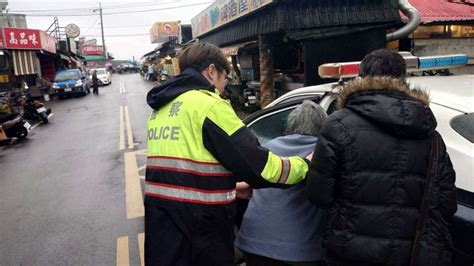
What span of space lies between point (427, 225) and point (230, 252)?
0.92 m

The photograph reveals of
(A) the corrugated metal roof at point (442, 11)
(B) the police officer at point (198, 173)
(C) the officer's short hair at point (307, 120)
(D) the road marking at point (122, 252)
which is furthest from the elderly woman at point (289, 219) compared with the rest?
(A) the corrugated metal roof at point (442, 11)

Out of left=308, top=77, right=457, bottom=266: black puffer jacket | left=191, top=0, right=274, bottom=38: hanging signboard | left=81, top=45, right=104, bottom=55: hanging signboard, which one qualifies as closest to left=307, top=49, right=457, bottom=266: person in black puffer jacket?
left=308, top=77, right=457, bottom=266: black puffer jacket

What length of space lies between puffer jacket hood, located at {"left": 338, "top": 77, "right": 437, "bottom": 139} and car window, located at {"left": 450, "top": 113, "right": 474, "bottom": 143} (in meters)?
0.50

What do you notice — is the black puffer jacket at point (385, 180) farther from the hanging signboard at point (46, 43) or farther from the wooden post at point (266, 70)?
the hanging signboard at point (46, 43)

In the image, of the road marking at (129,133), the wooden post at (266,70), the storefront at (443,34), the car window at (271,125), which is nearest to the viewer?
the car window at (271,125)

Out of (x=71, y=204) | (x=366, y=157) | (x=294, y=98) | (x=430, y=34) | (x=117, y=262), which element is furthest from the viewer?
(x=430, y=34)

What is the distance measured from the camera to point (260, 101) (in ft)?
42.9

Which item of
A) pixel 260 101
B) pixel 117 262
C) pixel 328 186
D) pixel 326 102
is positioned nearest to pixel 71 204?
pixel 117 262

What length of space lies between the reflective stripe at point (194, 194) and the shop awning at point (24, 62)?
996 inches

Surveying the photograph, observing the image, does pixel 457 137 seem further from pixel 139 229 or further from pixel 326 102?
pixel 139 229

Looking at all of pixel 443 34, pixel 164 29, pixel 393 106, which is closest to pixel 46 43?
pixel 443 34

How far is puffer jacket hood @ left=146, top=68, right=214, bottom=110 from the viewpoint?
197 cm

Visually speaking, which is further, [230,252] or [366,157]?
[230,252]

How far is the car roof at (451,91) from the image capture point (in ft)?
7.87
